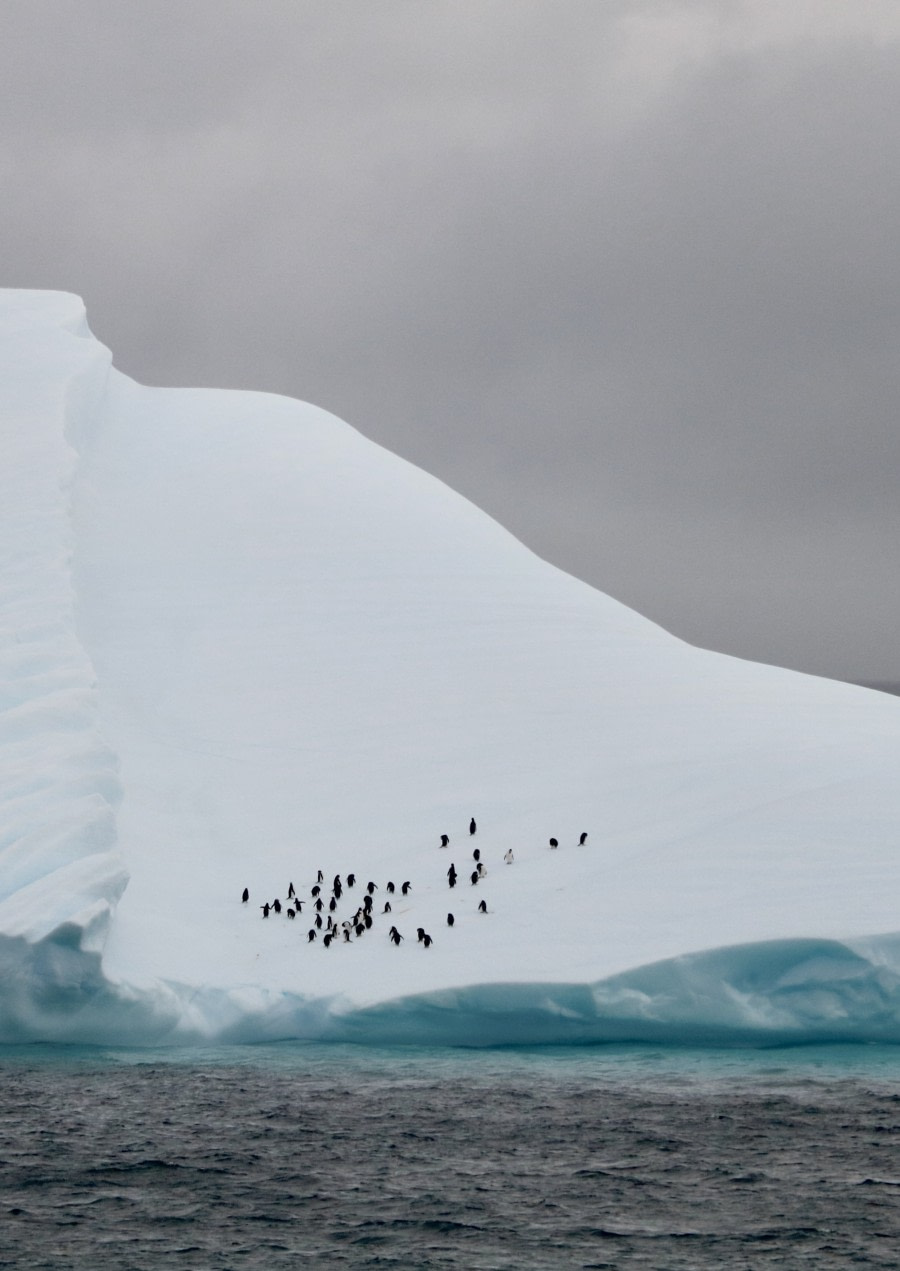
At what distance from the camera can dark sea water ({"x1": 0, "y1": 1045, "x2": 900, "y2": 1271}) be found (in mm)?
19688

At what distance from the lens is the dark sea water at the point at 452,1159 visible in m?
19.7

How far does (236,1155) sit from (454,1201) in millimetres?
3526

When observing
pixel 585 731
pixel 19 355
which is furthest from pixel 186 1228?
pixel 19 355

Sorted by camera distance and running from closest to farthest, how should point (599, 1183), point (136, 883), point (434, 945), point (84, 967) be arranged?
point (599, 1183) → point (84, 967) → point (434, 945) → point (136, 883)

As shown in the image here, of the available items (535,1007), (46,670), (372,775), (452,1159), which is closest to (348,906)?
(372,775)

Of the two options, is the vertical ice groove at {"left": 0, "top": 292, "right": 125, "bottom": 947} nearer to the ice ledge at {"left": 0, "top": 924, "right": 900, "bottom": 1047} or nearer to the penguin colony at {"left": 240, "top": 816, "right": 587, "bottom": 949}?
the ice ledge at {"left": 0, "top": 924, "right": 900, "bottom": 1047}

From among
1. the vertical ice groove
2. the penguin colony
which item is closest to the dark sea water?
the penguin colony

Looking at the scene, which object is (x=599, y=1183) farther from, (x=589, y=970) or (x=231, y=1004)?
Result: (x=231, y=1004)

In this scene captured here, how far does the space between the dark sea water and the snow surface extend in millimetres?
1332

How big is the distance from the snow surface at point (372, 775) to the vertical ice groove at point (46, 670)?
0.09 m

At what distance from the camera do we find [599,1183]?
21875 mm

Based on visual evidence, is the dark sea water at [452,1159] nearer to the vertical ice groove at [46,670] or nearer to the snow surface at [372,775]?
the snow surface at [372,775]

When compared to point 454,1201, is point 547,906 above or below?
above

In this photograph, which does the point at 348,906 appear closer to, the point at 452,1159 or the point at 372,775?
the point at 372,775
